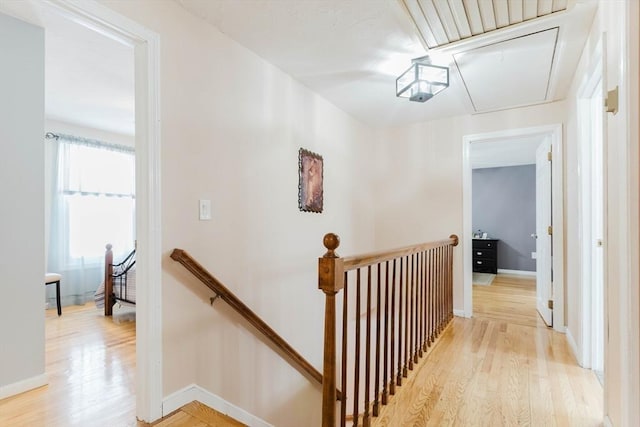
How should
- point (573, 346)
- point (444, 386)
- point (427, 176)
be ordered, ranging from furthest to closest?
point (427, 176) → point (573, 346) → point (444, 386)

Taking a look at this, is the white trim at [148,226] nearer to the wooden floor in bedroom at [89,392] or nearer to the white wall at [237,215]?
the white wall at [237,215]

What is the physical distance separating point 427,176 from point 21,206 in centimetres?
369

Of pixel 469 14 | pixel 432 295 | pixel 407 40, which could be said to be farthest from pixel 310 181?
pixel 469 14

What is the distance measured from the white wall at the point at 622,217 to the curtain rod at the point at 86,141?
536 centimetres

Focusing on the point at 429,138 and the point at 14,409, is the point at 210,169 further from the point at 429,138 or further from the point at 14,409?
the point at 429,138

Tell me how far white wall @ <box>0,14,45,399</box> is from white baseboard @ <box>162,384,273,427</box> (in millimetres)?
1002

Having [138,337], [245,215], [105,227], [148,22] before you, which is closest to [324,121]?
[245,215]

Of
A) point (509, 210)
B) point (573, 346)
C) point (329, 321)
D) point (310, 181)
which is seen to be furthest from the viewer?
point (509, 210)

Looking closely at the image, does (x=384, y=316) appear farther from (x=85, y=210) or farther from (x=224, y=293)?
(x=85, y=210)

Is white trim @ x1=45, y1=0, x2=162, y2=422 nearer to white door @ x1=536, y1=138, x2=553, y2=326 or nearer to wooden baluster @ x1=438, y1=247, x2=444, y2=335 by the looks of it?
wooden baluster @ x1=438, y1=247, x2=444, y2=335

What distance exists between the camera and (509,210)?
6551 millimetres

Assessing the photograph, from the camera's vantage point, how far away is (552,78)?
2.64 metres

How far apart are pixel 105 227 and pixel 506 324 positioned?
17.4 feet

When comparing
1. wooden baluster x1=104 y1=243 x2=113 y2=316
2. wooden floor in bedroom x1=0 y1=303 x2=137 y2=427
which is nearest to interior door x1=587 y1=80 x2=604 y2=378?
wooden floor in bedroom x1=0 y1=303 x2=137 y2=427
